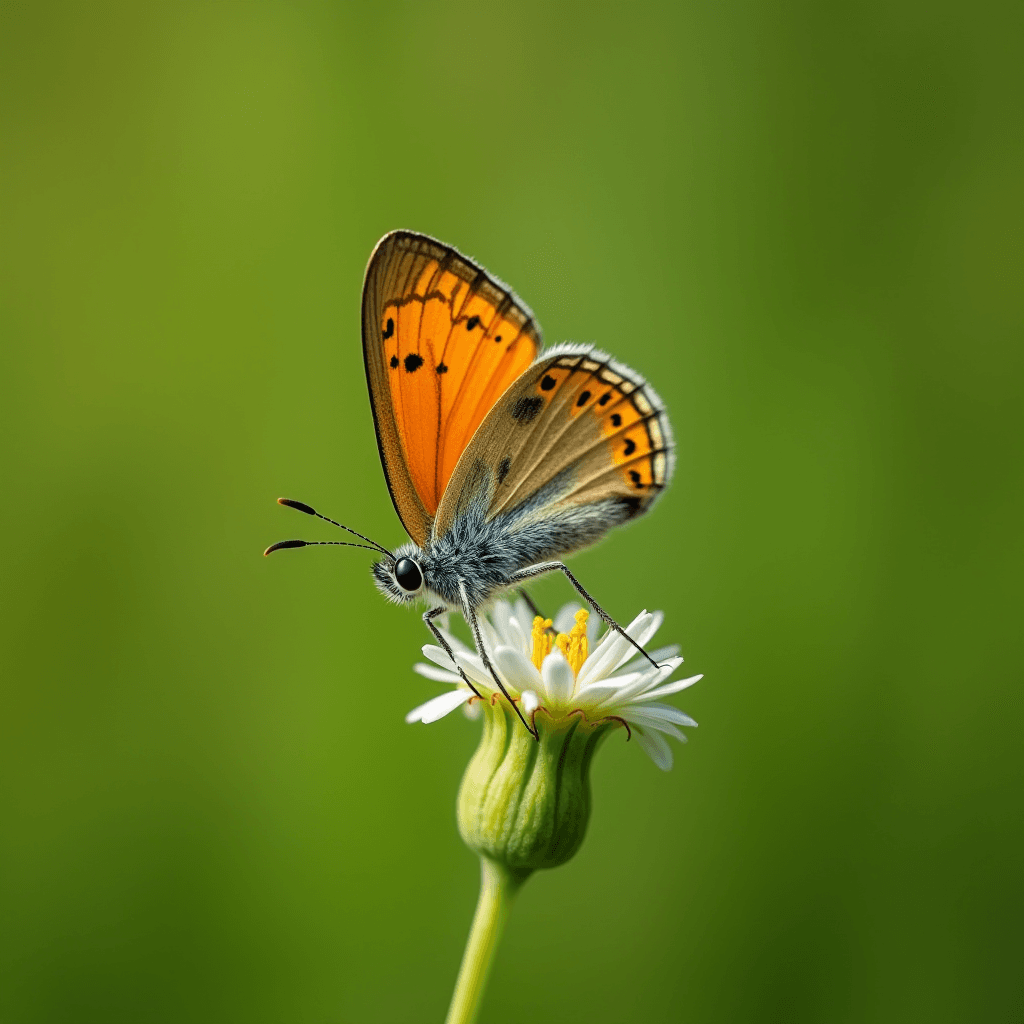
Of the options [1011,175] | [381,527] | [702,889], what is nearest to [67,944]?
[381,527]

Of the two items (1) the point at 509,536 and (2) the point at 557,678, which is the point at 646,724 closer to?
(2) the point at 557,678

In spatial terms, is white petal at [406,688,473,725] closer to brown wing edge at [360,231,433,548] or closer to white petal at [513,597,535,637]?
white petal at [513,597,535,637]

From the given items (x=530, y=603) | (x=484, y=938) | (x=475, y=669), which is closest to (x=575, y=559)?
(x=530, y=603)

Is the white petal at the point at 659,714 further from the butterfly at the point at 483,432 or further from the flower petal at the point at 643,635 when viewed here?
the butterfly at the point at 483,432

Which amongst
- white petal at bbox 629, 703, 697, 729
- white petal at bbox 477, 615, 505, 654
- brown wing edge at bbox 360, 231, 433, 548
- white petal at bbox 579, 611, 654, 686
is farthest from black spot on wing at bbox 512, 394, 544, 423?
white petal at bbox 629, 703, 697, 729

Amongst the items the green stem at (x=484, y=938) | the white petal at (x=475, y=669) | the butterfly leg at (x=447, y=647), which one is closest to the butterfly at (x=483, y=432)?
the butterfly leg at (x=447, y=647)

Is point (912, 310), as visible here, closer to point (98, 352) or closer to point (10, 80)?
point (98, 352)
